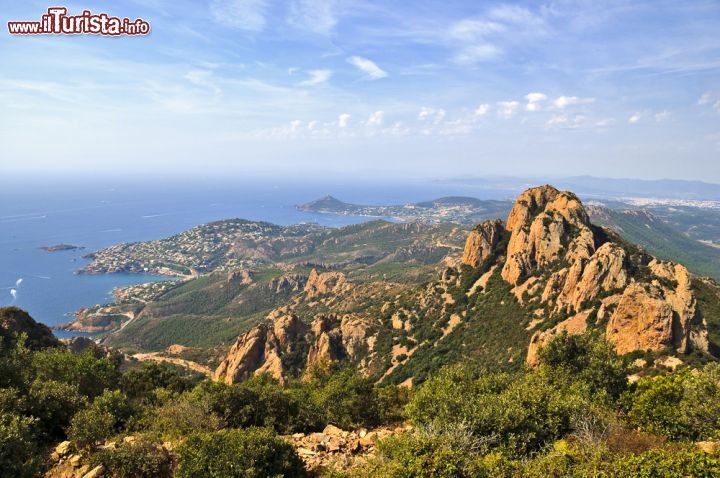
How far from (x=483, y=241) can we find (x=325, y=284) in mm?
67961

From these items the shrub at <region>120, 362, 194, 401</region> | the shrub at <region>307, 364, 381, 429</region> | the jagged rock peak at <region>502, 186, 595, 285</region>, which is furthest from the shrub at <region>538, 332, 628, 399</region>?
the jagged rock peak at <region>502, 186, 595, 285</region>

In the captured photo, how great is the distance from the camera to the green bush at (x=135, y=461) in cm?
1486

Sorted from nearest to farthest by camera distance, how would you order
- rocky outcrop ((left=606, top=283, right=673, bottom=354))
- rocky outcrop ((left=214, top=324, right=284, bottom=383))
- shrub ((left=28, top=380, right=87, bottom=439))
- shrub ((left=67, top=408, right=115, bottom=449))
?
1. shrub ((left=67, top=408, right=115, bottom=449))
2. shrub ((left=28, top=380, right=87, bottom=439))
3. rocky outcrop ((left=606, top=283, right=673, bottom=354))
4. rocky outcrop ((left=214, top=324, right=284, bottom=383))

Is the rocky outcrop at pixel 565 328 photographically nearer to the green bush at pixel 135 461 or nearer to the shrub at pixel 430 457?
the shrub at pixel 430 457

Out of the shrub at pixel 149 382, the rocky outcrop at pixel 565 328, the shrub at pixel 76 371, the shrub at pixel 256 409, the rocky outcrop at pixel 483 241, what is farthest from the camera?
the rocky outcrop at pixel 483 241

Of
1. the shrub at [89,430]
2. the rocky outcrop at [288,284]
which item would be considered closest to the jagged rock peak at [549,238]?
the shrub at [89,430]

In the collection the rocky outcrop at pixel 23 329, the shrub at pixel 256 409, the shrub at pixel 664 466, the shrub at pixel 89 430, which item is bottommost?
the rocky outcrop at pixel 23 329

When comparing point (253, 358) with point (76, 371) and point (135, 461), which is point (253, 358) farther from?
point (135, 461)

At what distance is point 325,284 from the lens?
130250mm

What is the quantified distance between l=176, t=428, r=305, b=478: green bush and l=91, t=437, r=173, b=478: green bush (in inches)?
44.9

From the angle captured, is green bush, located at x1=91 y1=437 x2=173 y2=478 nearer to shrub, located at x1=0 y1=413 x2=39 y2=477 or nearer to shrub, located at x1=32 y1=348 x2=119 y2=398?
shrub, located at x1=0 y1=413 x2=39 y2=477

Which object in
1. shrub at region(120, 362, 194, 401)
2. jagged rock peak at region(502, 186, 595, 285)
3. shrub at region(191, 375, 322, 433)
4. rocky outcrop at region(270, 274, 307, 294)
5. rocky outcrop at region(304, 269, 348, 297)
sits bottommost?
rocky outcrop at region(270, 274, 307, 294)

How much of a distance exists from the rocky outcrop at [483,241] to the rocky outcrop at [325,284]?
5431cm

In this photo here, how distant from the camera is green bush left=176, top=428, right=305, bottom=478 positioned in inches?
543
